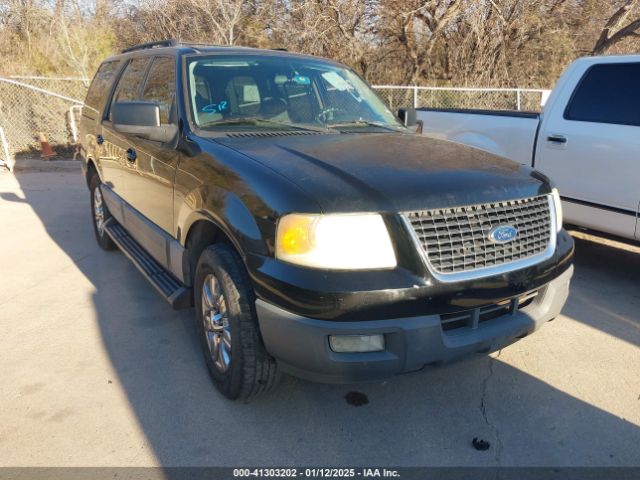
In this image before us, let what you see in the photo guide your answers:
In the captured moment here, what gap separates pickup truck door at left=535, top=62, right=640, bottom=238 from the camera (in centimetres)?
446

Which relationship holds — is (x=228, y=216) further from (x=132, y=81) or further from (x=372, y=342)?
(x=132, y=81)

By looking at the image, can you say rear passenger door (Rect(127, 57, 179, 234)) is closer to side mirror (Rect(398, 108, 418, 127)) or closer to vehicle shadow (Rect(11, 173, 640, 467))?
vehicle shadow (Rect(11, 173, 640, 467))

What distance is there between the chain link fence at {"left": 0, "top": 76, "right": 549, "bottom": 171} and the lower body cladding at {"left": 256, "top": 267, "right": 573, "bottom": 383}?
31.1ft

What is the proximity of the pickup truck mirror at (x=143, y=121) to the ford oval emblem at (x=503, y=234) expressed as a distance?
204 centimetres

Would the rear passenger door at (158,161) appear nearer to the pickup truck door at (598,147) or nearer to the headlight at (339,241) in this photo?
the headlight at (339,241)

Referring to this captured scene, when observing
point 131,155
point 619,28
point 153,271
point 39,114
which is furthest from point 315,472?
point 619,28

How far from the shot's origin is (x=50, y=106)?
12.0 m

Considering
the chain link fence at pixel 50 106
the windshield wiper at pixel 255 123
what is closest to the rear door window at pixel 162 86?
the windshield wiper at pixel 255 123

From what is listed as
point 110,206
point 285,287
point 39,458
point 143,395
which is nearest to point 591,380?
point 285,287

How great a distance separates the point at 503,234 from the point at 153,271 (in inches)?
99.6

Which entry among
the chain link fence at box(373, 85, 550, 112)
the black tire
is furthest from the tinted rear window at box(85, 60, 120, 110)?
the chain link fence at box(373, 85, 550, 112)

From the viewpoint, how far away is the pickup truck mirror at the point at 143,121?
3.31m

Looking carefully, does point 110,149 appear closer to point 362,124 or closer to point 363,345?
point 362,124

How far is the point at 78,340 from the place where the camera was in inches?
148
